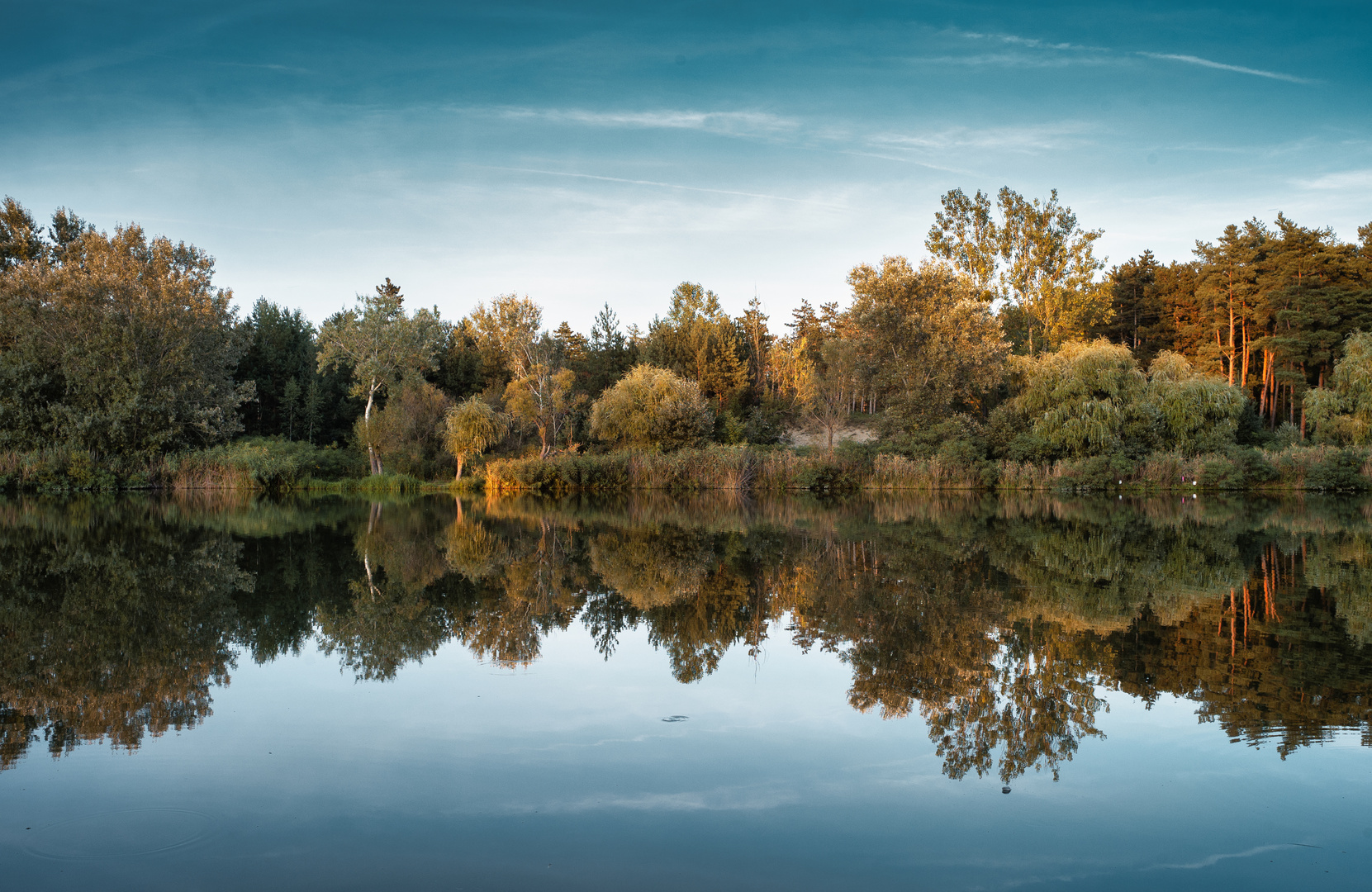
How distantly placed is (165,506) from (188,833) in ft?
78.0

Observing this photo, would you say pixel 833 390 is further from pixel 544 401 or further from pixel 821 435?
pixel 544 401

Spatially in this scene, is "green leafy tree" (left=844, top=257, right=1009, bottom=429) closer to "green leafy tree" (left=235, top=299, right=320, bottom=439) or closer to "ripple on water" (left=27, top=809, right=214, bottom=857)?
"green leafy tree" (left=235, top=299, right=320, bottom=439)

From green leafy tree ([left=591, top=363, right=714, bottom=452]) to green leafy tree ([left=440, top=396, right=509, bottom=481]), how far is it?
4.12m

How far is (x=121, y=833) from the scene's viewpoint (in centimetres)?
347

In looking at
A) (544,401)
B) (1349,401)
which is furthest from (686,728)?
(1349,401)

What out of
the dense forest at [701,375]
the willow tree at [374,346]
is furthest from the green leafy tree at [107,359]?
the willow tree at [374,346]

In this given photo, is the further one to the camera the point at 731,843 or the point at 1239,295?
the point at 1239,295

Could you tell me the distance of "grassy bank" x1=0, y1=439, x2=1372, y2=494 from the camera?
3094cm

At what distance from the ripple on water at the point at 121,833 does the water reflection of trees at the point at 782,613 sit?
1.11 meters

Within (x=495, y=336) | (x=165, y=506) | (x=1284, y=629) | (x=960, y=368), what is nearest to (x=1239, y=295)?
Answer: (x=960, y=368)

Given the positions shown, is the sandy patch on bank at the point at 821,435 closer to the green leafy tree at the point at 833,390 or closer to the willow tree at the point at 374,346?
the green leafy tree at the point at 833,390

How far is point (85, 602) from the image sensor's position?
328 inches

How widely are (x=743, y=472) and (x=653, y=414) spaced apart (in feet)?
14.9

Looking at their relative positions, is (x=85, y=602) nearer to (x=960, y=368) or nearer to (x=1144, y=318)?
(x=960, y=368)
